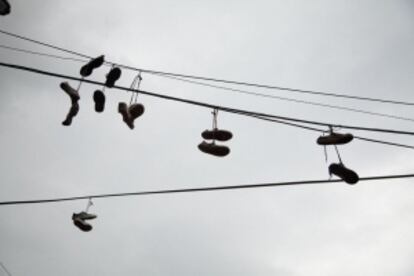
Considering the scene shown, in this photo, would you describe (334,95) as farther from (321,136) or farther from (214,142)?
(214,142)

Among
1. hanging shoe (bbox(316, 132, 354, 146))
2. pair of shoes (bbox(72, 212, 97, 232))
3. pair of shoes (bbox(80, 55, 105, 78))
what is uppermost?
pair of shoes (bbox(80, 55, 105, 78))

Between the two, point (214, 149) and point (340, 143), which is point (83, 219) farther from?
point (340, 143)

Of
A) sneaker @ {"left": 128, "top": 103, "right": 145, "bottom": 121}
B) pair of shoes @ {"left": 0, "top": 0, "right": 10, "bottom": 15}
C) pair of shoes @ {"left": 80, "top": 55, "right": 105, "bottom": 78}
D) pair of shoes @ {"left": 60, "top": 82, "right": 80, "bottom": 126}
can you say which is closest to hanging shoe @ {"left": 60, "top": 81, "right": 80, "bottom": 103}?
pair of shoes @ {"left": 60, "top": 82, "right": 80, "bottom": 126}

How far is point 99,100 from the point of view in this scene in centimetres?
455

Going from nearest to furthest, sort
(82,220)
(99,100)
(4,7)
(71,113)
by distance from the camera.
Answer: (4,7) → (99,100) → (71,113) → (82,220)

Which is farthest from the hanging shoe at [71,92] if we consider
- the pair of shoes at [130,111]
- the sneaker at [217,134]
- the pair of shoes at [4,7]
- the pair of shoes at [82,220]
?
the pair of shoes at [82,220]

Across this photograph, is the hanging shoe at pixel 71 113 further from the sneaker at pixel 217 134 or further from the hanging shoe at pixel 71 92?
the sneaker at pixel 217 134

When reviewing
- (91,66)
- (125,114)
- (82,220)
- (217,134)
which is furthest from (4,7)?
(82,220)

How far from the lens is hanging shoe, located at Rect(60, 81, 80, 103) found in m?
4.88

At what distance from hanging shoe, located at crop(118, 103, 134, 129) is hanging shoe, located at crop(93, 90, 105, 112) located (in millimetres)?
228

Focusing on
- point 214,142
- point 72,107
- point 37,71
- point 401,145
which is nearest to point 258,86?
point 214,142

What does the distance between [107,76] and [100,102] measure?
419mm

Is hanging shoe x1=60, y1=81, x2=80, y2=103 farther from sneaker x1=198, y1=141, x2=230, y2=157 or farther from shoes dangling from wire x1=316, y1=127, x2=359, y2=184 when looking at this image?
shoes dangling from wire x1=316, y1=127, x2=359, y2=184

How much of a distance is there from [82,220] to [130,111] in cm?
254
